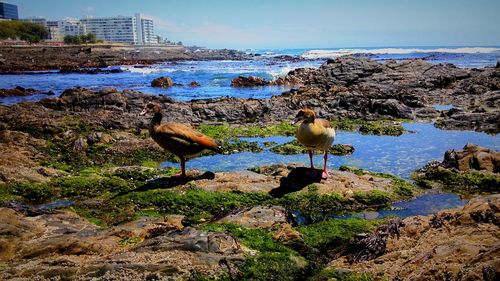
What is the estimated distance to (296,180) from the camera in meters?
9.99

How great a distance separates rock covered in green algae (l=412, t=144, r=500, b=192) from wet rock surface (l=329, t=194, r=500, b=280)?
157 inches

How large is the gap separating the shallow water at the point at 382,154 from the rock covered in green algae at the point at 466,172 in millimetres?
907

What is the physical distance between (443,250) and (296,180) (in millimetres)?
5004

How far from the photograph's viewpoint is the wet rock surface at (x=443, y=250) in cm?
448

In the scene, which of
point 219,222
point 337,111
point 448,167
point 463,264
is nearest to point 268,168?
point 219,222

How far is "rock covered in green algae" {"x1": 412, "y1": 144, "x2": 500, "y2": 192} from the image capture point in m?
10.4

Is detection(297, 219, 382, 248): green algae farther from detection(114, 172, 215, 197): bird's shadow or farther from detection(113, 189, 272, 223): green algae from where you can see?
detection(114, 172, 215, 197): bird's shadow

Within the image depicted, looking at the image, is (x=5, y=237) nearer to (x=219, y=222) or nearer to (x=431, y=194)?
(x=219, y=222)

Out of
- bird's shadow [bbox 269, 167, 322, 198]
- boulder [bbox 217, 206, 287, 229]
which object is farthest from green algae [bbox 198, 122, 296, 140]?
boulder [bbox 217, 206, 287, 229]

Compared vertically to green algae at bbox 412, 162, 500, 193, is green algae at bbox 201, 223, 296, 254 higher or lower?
higher

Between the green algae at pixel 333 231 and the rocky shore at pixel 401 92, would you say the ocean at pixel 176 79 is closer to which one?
the rocky shore at pixel 401 92

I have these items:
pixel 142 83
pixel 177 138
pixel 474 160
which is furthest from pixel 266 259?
pixel 142 83

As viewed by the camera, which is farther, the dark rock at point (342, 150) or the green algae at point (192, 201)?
the dark rock at point (342, 150)

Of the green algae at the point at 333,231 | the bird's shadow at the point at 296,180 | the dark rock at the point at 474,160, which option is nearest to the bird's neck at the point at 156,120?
the bird's shadow at the point at 296,180
